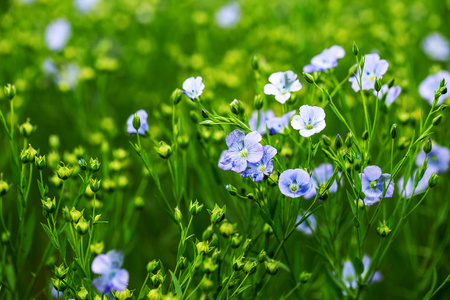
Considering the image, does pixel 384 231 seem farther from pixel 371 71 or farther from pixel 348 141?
pixel 371 71

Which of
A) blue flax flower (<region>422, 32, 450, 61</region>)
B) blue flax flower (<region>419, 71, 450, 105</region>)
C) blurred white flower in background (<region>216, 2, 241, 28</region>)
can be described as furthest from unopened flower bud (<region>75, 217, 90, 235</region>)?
blue flax flower (<region>422, 32, 450, 61</region>)

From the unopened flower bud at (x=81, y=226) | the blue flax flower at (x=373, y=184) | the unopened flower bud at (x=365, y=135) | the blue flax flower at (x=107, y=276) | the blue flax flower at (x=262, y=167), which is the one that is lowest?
the blue flax flower at (x=107, y=276)

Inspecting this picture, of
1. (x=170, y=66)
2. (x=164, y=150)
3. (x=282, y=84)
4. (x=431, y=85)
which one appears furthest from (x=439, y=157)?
(x=170, y=66)

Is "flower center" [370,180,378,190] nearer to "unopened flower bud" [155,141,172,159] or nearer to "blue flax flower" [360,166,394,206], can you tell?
"blue flax flower" [360,166,394,206]

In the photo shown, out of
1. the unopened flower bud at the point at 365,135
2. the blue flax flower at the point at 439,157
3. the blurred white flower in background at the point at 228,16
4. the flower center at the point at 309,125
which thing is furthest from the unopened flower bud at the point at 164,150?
the blurred white flower in background at the point at 228,16

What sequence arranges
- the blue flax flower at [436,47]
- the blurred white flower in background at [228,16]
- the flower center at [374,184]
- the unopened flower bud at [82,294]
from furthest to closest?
the blurred white flower in background at [228,16]
the blue flax flower at [436,47]
the flower center at [374,184]
the unopened flower bud at [82,294]

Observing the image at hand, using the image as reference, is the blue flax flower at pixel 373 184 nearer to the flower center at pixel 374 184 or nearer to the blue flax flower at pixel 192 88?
the flower center at pixel 374 184
